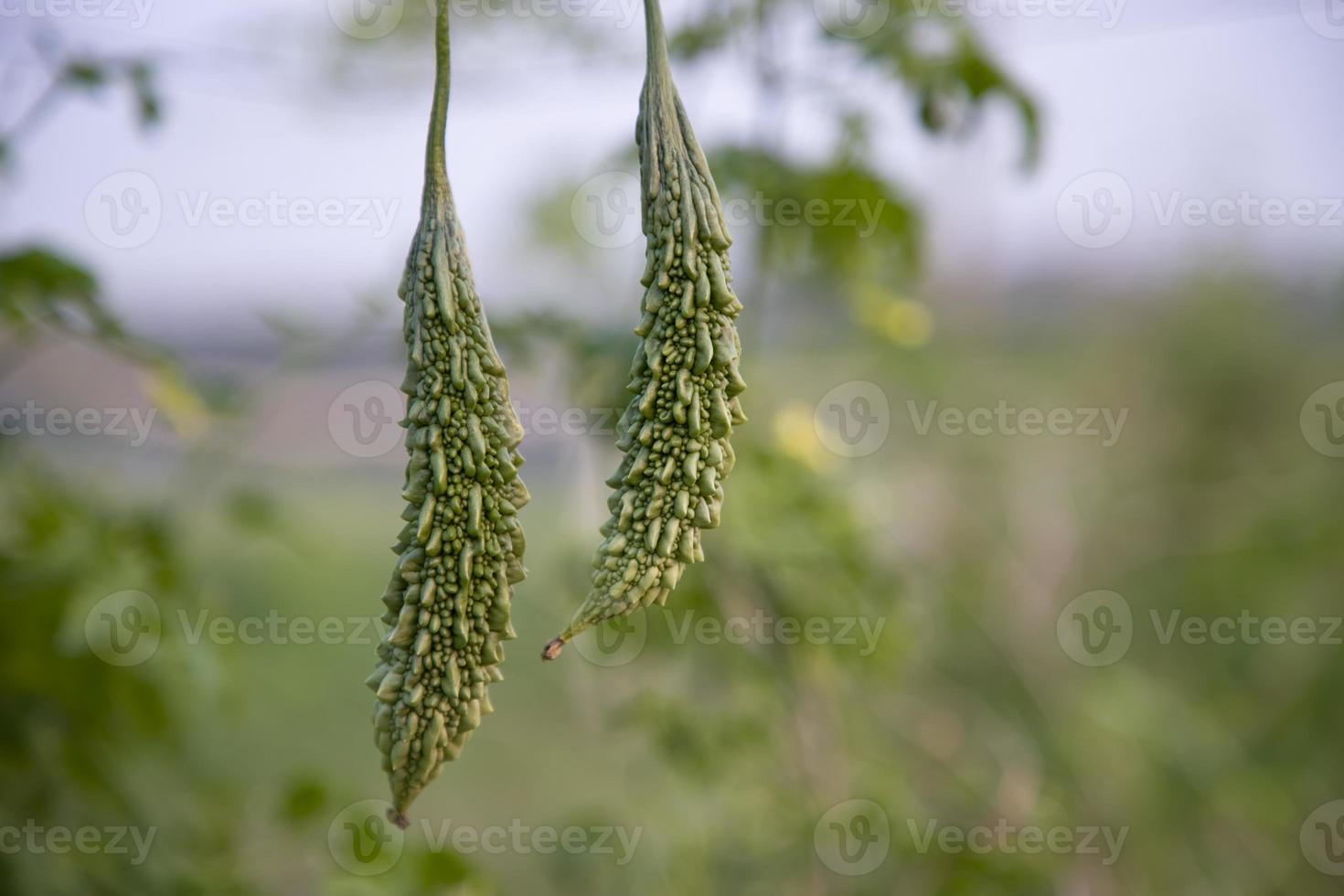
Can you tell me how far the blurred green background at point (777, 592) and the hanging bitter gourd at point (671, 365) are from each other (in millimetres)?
710

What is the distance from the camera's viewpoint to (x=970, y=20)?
1.40m

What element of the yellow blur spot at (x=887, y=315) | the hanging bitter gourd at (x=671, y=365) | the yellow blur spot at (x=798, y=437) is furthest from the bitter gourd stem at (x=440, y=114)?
the yellow blur spot at (x=887, y=315)

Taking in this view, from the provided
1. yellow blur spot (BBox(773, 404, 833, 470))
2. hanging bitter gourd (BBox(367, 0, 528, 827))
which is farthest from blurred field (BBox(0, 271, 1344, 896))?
hanging bitter gourd (BBox(367, 0, 528, 827))

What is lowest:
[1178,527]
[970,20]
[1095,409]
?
[1178,527]

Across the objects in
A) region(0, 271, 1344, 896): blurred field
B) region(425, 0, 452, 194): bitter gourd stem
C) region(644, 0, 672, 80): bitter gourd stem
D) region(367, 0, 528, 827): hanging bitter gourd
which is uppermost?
region(644, 0, 672, 80): bitter gourd stem

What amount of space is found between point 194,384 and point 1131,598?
3.07m

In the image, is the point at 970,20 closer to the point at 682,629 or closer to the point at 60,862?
the point at 682,629

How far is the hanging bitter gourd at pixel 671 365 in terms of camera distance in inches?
22.0

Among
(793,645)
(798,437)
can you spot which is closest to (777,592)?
(793,645)

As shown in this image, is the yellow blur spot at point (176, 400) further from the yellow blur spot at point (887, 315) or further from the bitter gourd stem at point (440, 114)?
the yellow blur spot at point (887, 315)

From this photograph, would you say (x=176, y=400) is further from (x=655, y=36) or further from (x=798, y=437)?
(x=655, y=36)

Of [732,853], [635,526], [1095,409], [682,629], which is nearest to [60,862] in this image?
[682,629]

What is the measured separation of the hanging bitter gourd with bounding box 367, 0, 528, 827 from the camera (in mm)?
563

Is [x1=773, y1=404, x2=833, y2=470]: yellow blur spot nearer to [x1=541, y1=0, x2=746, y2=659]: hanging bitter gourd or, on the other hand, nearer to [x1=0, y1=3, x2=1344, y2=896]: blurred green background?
[x1=0, y1=3, x2=1344, y2=896]: blurred green background
